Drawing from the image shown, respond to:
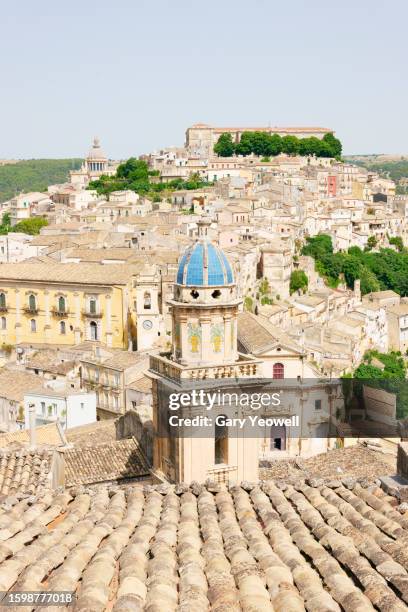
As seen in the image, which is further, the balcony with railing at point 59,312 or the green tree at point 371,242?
the green tree at point 371,242

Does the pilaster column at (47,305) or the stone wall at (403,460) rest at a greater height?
the stone wall at (403,460)

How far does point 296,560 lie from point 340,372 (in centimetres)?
3724

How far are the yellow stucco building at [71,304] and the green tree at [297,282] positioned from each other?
1615 centimetres

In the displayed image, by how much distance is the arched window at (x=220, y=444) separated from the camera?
15.6m

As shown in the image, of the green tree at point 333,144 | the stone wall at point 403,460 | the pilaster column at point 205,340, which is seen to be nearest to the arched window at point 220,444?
the pilaster column at point 205,340

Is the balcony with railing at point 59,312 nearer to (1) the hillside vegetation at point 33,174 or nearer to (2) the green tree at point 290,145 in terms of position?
(2) the green tree at point 290,145

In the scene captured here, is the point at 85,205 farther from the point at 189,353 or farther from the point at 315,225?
the point at 189,353

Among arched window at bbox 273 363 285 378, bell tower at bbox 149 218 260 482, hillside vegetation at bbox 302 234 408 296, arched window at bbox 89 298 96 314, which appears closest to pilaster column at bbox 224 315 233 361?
bell tower at bbox 149 218 260 482

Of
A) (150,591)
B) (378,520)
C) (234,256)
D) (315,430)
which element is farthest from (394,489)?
(234,256)

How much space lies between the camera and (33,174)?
589ft

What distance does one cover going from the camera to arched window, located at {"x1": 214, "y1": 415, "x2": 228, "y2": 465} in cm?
1560

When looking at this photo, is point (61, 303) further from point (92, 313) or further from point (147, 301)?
point (147, 301)

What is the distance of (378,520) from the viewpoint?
740 cm

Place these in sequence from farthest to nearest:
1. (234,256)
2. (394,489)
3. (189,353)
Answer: (234,256) → (189,353) → (394,489)
